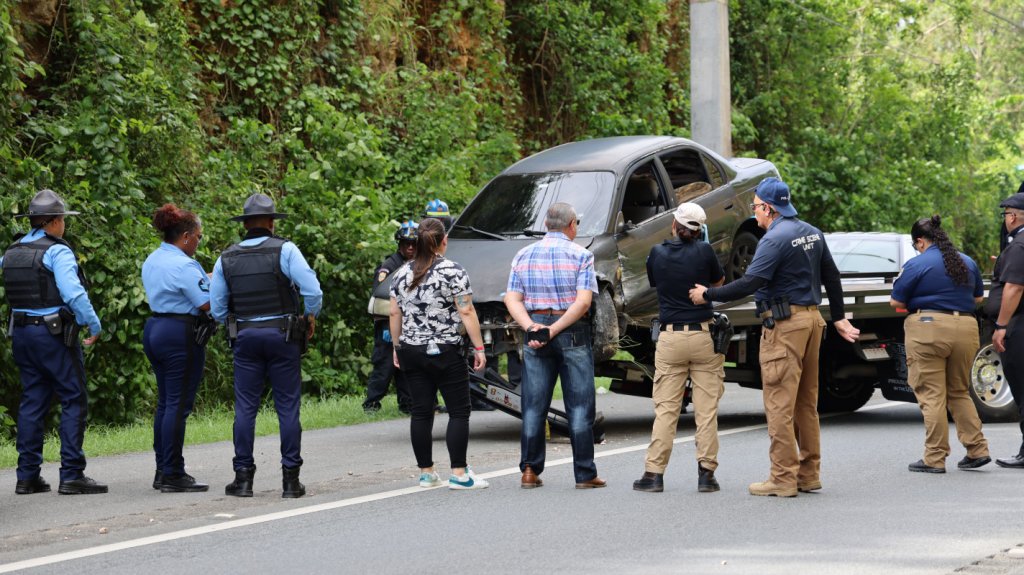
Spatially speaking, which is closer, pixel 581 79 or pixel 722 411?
pixel 722 411

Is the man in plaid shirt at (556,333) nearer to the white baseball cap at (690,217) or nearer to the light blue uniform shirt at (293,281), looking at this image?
the white baseball cap at (690,217)

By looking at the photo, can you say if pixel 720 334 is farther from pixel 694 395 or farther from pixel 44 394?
pixel 44 394

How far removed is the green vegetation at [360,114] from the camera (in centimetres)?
1345

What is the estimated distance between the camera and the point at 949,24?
5412 cm

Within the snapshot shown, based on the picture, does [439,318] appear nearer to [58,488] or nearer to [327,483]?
[327,483]

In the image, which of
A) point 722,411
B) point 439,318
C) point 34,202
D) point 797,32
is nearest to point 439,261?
point 439,318

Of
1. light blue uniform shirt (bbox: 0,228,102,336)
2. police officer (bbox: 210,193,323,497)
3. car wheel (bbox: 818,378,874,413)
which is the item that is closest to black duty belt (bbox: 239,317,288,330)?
police officer (bbox: 210,193,323,497)

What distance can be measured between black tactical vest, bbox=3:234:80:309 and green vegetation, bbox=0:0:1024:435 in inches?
135

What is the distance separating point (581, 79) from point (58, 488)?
15986mm

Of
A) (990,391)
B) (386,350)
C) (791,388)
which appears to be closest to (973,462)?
(791,388)

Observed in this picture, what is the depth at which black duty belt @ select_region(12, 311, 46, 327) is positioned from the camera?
887cm

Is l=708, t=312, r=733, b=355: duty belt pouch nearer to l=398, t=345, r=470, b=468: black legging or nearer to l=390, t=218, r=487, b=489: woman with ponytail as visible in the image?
l=390, t=218, r=487, b=489: woman with ponytail

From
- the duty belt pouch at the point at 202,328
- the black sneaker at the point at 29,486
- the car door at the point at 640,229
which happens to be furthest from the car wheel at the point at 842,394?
the black sneaker at the point at 29,486

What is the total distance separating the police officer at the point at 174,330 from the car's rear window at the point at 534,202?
3.58 metres
